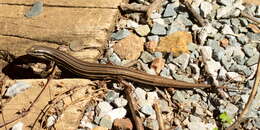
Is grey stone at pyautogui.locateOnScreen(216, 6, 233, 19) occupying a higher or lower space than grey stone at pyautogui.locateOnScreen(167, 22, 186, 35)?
higher

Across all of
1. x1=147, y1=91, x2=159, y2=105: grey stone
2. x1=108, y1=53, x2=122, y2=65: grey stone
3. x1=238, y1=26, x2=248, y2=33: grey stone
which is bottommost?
x1=147, y1=91, x2=159, y2=105: grey stone

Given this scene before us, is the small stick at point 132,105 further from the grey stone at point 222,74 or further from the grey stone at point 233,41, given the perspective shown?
the grey stone at point 233,41

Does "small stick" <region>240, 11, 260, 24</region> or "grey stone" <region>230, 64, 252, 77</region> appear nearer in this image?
"grey stone" <region>230, 64, 252, 77</region>

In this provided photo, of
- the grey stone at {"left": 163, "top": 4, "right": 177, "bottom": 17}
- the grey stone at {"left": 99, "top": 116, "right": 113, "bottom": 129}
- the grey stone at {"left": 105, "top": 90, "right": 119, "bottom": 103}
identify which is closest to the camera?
the grey stone at {"left": 99, "top": 116, "right": 113, "bottom": 129}

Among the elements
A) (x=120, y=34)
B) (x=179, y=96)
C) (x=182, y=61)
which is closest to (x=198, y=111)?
(x=179, y=96)

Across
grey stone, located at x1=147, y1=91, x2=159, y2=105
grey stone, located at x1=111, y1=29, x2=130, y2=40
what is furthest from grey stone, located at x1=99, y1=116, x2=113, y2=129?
grey stone, located at x1=111, y1=29, x2=130, y2=40

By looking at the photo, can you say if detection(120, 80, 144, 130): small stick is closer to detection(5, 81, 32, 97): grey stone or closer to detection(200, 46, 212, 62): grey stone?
detection(200, 46, 212, 62): grey stone

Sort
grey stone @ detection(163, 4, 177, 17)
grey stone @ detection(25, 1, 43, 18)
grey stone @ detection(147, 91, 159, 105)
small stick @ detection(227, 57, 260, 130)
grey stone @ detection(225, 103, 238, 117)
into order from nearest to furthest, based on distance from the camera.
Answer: small stick @ detection(227, 57, 260, 130), grey stone @ detection(225, 103, 238, 117), grey stone @ detection(147, 91, 159, 105), grey stone @ detection(163, 4, 177, 17), grey stone @ detection(25, 1, 43, 18)

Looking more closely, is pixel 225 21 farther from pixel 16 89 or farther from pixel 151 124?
pixel 16 89
